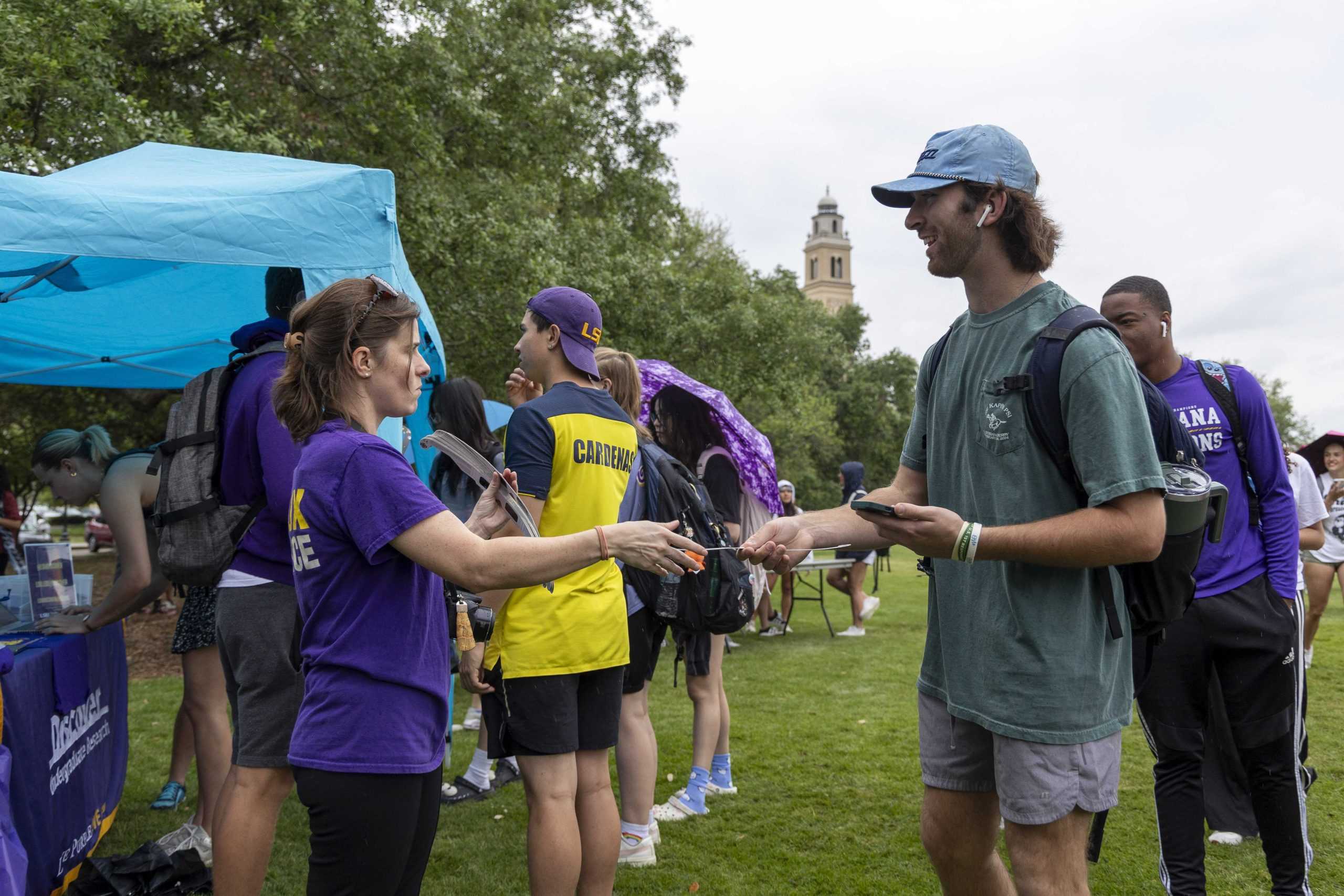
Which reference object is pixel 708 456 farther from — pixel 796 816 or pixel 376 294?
pixel 376 294

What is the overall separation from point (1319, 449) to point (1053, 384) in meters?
9.46

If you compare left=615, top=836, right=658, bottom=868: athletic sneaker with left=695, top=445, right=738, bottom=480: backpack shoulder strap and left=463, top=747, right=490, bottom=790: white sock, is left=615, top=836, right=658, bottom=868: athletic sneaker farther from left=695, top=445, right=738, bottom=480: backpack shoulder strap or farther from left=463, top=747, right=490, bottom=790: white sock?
left=695, top=445, right=738, bottom=480: backpack shoulder strap

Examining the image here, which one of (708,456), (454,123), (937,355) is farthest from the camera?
(454,123)

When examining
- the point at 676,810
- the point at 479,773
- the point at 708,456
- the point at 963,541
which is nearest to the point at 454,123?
the point at 708,456

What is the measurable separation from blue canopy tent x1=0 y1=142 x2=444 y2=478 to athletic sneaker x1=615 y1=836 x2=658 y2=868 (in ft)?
6.93

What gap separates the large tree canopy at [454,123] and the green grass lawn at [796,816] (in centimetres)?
497

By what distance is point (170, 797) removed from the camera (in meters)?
5.51

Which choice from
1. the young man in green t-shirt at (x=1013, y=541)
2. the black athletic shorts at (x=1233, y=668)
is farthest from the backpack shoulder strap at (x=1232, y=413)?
the young man in green t-shirt at (x=1013, y=541)

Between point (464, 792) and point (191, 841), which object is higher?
point (191, 841)

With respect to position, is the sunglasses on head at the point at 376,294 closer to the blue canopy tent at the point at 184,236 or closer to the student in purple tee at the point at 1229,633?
the blue canopy tent at the point at 184,236

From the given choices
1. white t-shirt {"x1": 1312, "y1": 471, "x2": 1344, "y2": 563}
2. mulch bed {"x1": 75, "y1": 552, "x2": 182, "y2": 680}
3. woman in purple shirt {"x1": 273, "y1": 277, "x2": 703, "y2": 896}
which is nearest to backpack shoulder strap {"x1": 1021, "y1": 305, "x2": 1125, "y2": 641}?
woman in purple shirt {"x1": 273, "y1": 277, "x2": 703, "y2": 896}

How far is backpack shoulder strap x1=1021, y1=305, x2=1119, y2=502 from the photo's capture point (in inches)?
87.2

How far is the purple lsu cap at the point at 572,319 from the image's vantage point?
11.9 ft

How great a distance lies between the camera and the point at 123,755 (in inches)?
200
